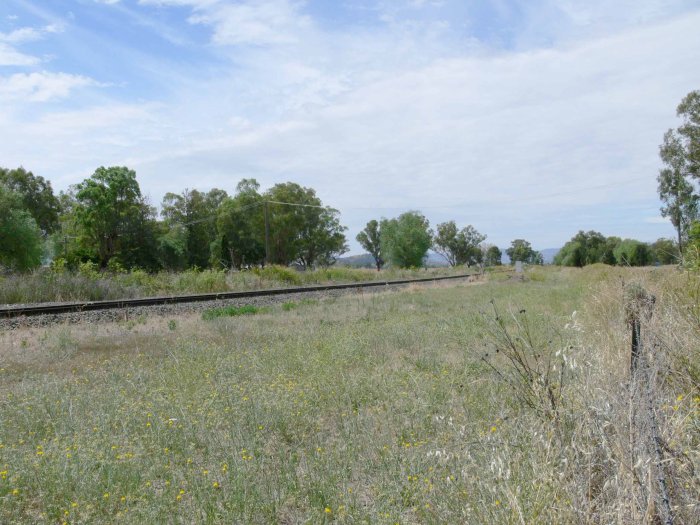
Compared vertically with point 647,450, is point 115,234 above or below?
above

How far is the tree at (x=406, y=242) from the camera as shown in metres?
87.1

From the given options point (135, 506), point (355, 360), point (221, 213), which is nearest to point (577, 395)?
point (135, 506)

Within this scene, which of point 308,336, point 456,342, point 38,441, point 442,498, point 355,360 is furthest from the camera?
point 308,336

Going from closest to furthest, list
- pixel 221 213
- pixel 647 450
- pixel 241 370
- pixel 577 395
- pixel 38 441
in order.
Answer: pixel 647 450 < pixel 577 395 < pixel 38 441 < pixel 241 370 < pixel 221 213

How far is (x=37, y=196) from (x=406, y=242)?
52769 millimetres

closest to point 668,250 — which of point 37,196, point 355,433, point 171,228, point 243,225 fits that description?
point 355,433

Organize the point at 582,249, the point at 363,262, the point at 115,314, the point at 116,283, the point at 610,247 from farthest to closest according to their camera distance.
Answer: the point at 363,262, the point at 582,249, the point at 610,247, the point at 116,283, the point at 115,314

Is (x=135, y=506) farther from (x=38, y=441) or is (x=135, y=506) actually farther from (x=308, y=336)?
(x=308, y=336)

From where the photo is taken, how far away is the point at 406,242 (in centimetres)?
8719

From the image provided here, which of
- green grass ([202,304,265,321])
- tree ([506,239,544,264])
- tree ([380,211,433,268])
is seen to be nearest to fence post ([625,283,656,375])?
green grass ([202,304,265,321])

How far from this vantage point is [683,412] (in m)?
4.05

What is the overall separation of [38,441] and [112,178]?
53142mm

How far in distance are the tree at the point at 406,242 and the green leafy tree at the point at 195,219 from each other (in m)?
28.7

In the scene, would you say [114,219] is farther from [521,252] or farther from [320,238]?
[521,252]
